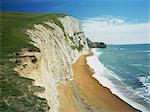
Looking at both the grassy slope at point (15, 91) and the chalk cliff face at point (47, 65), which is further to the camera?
the chalk cliff face at point (47, 65)

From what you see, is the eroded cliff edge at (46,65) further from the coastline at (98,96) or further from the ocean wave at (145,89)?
the ocean wave at (145,89)

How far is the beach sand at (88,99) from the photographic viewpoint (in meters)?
27.1

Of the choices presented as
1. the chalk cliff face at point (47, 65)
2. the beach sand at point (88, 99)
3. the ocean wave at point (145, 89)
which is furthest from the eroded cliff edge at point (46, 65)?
the ocean wave at point (145, 89)

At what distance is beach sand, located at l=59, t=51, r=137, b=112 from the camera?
2705 centimetres

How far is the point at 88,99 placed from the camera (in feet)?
98.9

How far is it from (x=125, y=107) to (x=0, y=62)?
1292cm

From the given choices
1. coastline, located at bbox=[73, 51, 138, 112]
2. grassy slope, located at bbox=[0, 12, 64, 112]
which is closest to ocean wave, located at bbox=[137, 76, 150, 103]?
coastline, located at bbox=[73, 51, 138, 112]

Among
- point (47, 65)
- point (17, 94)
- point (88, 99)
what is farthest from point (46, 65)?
point (17, 94)

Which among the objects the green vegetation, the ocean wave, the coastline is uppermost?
the green vegetation

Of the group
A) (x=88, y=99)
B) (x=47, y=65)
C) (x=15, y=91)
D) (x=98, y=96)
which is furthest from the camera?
(x=98, y=96)

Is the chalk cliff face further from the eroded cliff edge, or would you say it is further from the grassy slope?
the grassy slope

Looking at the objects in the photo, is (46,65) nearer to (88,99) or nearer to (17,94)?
(88,99)

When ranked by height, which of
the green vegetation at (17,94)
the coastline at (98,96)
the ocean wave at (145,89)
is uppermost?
the green vegetation at (17,94)

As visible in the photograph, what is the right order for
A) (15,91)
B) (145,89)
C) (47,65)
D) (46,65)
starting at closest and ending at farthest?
(15,91) < (46,65) < (47,65) < (145,89)
